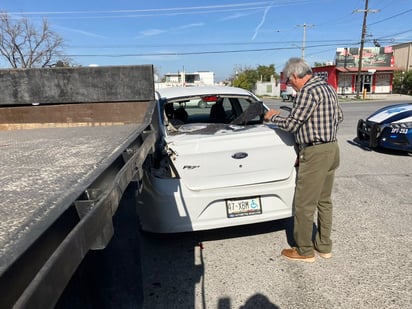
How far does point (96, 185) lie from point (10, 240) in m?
0.49

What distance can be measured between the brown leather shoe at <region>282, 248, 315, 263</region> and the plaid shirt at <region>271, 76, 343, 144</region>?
3.53ft

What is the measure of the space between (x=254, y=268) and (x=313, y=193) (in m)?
0.87

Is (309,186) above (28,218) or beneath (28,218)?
beneath

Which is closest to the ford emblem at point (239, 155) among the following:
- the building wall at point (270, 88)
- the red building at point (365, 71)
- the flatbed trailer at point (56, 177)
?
the flatbed trailer at point (56, 177)

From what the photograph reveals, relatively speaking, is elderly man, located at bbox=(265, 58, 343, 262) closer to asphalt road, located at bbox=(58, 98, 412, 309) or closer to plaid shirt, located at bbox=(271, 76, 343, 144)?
plaid shirt, located at bbox=(271, 76, 343, 144)

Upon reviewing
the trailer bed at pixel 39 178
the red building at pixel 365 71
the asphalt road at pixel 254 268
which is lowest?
the asphalt road at pixel 254 268

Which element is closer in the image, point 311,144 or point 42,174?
point 42,174

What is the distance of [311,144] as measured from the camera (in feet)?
10.2

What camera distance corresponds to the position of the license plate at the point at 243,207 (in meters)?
3.29

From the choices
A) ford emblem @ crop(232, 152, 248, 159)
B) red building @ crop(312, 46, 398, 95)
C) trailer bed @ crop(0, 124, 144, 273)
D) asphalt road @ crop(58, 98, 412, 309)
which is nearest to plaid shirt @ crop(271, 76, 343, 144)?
ford emblem @ crop(232, 152, 248, 159)

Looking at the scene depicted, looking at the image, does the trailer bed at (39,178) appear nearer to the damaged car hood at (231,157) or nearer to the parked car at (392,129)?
the damaged car hood at (231,157)

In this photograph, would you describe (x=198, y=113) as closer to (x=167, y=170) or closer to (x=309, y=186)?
(x=167, y=170)

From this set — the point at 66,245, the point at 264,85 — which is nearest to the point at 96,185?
the point at 66,245

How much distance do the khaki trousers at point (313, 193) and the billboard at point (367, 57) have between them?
161ft
